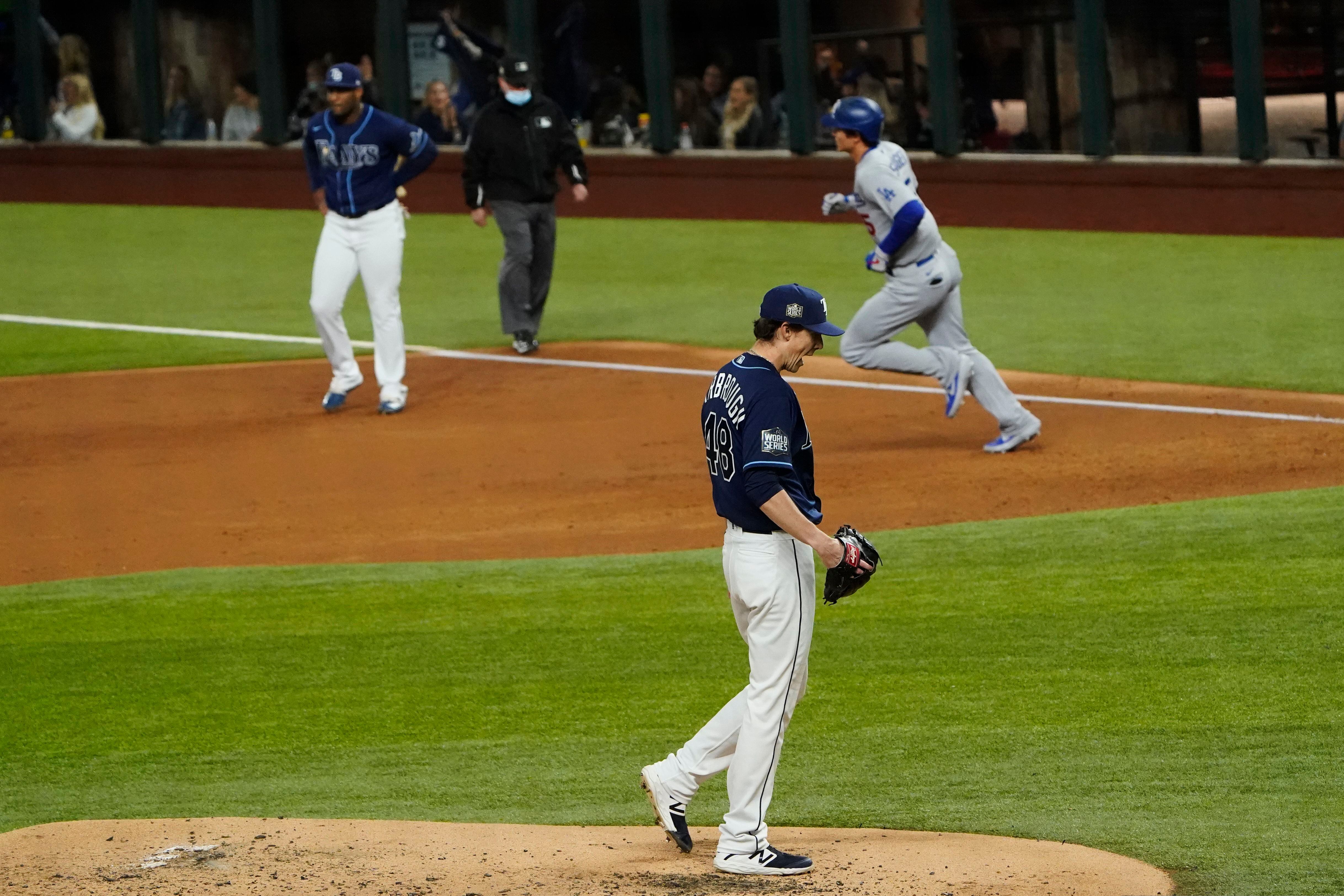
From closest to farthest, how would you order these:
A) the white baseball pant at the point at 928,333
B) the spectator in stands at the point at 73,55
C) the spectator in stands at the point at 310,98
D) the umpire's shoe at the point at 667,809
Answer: the umpire's shoe at the point at 667,809 < the white baseball pant at the point at 928,333 < the spectator in stands at the point at 310,98 < the spectator in stands at the point at 73,55

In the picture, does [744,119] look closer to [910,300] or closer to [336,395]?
[336,395]

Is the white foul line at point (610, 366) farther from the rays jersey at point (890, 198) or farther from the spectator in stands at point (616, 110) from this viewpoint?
the spectator in stands at point (616, 110)

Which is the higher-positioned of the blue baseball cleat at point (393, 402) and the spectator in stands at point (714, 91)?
the spectator in stands at point (714, 91)

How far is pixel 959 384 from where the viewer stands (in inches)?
430

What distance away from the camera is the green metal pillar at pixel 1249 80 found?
19047 millimetres

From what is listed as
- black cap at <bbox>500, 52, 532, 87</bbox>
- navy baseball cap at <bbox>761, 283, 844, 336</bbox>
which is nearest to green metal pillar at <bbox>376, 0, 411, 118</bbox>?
black cap at <bbox>500, 52, 532, 87</bbox>

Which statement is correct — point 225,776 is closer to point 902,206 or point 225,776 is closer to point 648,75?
point 902,206

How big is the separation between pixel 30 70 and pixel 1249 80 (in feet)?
56.1

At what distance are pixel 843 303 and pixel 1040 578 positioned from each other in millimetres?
8410

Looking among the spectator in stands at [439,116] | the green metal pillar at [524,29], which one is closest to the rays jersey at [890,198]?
the green metal pillar at [524,29]

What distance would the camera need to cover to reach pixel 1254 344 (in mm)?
14547

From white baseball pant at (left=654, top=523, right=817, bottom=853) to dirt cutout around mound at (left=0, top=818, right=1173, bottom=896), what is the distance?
0.63ft

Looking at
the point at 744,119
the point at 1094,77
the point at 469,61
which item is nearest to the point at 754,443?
the point at 1094,77

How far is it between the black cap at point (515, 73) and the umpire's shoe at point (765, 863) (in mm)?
10079
